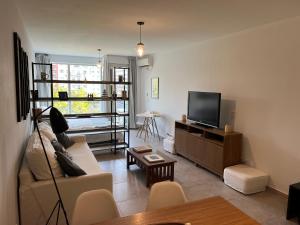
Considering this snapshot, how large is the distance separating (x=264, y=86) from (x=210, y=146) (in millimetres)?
1368

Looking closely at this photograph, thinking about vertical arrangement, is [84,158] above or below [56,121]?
below

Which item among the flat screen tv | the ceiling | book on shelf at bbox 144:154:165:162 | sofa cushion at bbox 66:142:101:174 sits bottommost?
book on shelf at bbox 144:154:165:162

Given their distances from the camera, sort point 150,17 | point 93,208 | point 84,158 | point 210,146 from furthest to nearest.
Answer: point 210,146 < point 84,158 < point 150,17 < point 93,208

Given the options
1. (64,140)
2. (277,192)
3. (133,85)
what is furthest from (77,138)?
(133,85)

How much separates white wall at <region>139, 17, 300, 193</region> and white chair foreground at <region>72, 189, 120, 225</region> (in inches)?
109

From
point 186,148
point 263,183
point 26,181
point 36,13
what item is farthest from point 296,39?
point 26,181

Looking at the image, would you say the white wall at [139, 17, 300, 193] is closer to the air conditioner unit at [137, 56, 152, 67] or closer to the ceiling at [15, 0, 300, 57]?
the ceiling at [15, 0, 300, 57]

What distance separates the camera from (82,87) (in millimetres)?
8109

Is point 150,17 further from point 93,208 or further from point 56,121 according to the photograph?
point 93,208

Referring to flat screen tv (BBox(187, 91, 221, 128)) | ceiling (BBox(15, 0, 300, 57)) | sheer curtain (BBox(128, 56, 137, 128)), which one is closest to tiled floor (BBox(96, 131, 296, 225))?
flat screen tv (BBox(187, 91, 221, 128))

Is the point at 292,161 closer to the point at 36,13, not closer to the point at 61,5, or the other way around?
the point at 61,5

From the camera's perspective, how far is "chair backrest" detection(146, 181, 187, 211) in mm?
1921

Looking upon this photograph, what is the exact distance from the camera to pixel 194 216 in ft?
5.39

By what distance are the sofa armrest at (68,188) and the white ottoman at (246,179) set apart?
197 cm
